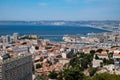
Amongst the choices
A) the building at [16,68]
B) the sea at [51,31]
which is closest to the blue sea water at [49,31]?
the sea at [51,31]

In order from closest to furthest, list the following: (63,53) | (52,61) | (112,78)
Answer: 1. (112,78)
2. (52,61)
3. (63,53)

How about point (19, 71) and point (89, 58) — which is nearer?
point (19, 71)

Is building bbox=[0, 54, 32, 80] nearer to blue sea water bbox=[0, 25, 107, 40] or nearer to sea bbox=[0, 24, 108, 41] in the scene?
sea bbox=[0, 24, 108, 41]

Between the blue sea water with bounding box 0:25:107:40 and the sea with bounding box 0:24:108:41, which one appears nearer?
the sea with bounding box 0:24:108:41

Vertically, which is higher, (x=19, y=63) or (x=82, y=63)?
(x=19, y=63)

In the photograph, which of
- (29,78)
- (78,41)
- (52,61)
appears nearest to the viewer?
(29,78)

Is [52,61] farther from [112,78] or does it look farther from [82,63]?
[112,78]

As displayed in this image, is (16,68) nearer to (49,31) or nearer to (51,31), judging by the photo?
(49,31)

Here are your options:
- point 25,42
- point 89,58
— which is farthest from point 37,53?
point 89,58

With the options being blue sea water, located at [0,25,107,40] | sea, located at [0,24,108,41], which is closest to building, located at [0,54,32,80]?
sea, located at [0,24,108,41]
